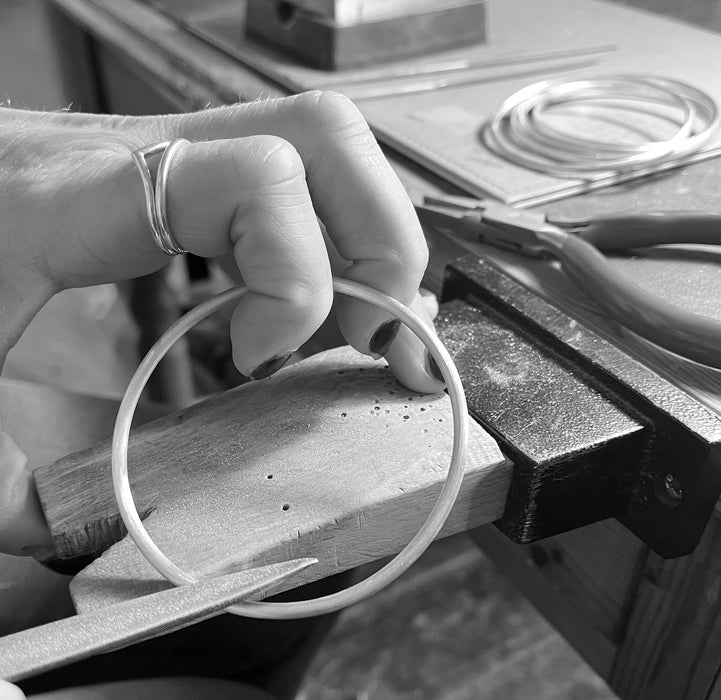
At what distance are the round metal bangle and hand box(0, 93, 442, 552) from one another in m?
0.03

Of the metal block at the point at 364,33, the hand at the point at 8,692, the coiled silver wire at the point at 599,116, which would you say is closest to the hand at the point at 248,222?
the hand at the point at 8,692

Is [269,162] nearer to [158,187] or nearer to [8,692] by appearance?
[158,187]

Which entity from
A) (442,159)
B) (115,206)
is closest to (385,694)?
(442,159)

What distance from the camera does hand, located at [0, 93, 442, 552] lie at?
381 mm

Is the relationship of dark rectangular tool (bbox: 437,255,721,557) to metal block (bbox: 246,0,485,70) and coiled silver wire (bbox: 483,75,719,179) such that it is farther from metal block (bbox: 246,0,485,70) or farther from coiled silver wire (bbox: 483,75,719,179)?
metal block (bbox: 246,0,485,70)

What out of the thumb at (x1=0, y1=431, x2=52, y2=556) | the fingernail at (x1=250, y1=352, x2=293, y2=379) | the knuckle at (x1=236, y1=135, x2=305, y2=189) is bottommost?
the thumb at (x1=0, y1=431, x2=52, y2=556)

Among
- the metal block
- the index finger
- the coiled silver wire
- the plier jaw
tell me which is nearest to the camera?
the index finger

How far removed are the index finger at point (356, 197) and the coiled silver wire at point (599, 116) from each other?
32 cm

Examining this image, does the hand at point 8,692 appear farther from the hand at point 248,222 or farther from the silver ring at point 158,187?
the silver ring at point 158,187

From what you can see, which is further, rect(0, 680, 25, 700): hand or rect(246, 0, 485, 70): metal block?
rect(246, 0, 485, 70): metal block

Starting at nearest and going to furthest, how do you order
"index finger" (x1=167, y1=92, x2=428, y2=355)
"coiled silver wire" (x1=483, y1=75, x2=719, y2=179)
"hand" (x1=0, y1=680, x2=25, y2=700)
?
"hand" (x1=0, y1=680, x2=25, y2=700), "index finger" (x1=167, y1=92, x2=428, y2=355), "coiled silver wire" (x1=483, y1=75, x2=719, y2=179)

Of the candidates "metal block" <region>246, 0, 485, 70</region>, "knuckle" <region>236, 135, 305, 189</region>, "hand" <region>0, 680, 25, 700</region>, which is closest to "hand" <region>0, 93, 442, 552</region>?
"knuckle" <region>236, 135, 305, 189</region>

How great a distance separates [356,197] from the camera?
410mm

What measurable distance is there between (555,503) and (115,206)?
29cm
